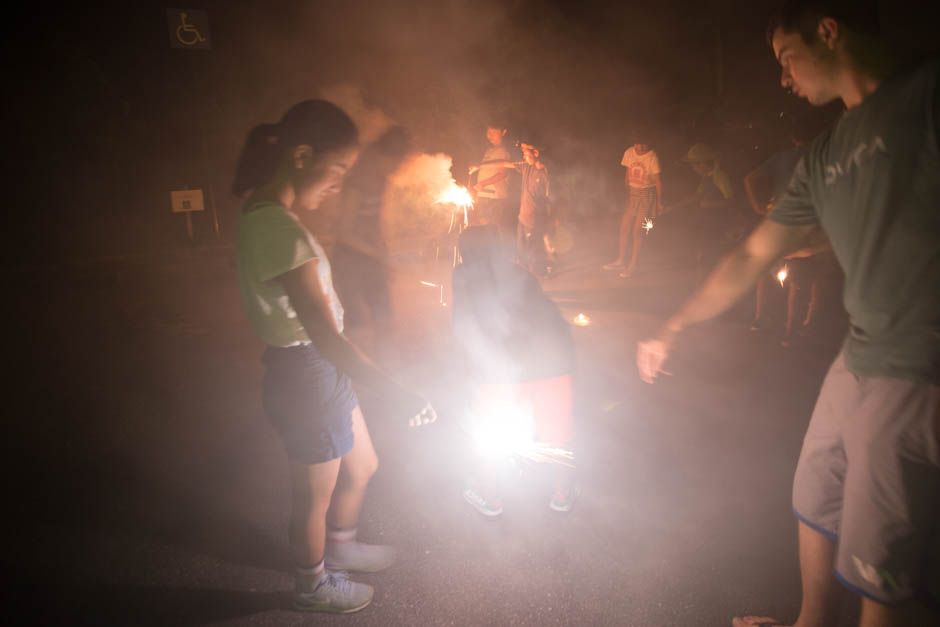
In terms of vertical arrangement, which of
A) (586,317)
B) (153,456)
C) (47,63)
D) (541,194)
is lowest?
(153,456)

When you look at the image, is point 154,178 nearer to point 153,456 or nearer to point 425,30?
point 425,30

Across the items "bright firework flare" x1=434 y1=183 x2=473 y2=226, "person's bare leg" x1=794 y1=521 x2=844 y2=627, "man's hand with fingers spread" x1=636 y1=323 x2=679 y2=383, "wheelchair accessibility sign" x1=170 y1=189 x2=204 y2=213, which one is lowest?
"person's bare leg" x1=794 y1=521 x2=844 y2=627

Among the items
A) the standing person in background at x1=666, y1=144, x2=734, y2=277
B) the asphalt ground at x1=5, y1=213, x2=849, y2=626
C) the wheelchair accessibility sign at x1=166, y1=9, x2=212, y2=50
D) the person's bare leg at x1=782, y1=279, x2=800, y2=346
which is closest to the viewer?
the asphalt ground at x1=5, y1=213, x2=849, y2=626

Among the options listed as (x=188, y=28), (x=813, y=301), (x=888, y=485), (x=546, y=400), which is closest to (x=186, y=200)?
(x=188, y=28)

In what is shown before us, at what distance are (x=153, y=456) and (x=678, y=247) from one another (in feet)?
28.3

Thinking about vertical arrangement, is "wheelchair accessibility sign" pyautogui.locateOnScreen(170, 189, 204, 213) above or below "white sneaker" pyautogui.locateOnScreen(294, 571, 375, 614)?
above

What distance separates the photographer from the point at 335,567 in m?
2.39

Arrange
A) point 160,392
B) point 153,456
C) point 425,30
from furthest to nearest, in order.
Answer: point 425,30
point 160,392
point 153,456

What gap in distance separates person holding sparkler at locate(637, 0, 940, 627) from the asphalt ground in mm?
930

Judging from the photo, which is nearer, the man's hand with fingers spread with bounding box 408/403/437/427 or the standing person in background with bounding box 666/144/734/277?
the man's hand with fingers spread with bounding box 408/403/437/427

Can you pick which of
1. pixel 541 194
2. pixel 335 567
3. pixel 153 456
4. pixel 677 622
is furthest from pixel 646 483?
pixel 541 194

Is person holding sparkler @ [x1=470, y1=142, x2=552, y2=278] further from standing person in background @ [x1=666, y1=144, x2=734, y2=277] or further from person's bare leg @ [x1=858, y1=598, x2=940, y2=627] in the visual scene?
person's bare leg @ [x1=858, y1=598, x2=940, y2=627]

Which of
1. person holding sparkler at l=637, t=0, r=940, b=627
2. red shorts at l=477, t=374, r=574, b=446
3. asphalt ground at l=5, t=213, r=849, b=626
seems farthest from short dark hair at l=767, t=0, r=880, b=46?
red shorts at l=477, t=374, r=574, b=446

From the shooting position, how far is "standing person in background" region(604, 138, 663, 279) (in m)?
7.66
